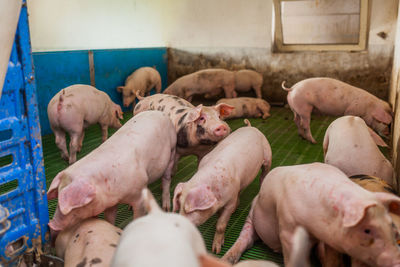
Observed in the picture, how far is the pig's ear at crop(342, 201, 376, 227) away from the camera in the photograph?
179 centimetres

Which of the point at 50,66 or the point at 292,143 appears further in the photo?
the point at 50,66

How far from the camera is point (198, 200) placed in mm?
2586

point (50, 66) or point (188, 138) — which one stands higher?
point (50, 66)

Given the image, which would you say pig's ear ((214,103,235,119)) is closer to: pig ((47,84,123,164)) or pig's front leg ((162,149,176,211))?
pig's front leg ((162,149,176,211))

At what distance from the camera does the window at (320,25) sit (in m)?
7.91

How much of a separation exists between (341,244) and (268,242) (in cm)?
83

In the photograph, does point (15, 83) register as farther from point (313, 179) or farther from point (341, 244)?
point (341, 244)

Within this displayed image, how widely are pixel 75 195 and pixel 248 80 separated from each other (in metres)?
6.46

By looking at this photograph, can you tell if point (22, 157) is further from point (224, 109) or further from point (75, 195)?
point (224, 109)

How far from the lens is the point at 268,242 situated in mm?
2746

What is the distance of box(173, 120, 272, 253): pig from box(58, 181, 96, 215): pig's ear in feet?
1.85

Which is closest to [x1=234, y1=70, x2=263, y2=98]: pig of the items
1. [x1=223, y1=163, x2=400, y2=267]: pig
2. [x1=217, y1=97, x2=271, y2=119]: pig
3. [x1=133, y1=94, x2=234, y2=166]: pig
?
[x1=217, y1=97, x2=271, y2=119]: pig

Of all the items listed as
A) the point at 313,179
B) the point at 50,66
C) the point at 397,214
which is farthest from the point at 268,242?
the point at 50,66

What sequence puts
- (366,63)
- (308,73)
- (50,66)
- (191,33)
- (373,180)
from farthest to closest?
(191,33), (308,73), (366,63), (50,66), (373,180)
